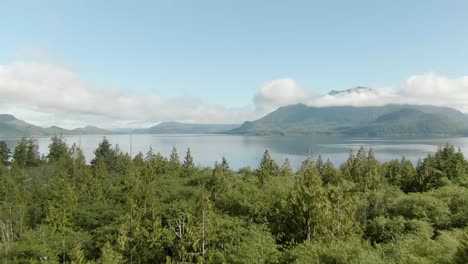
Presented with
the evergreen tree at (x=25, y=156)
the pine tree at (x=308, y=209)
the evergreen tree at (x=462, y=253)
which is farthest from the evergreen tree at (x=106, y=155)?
the evergreen tree at (x=462, y=253)

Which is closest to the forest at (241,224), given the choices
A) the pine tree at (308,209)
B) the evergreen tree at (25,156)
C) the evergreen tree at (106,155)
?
the pine tree at (308,209)

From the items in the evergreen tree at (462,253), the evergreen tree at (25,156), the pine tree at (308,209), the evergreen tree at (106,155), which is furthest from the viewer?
the evergreen tree at (106,155)

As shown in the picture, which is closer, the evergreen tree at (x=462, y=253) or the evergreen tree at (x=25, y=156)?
the evergreen tree at (x=462, y=253)

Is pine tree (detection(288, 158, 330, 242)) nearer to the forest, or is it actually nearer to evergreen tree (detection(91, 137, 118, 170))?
the forest

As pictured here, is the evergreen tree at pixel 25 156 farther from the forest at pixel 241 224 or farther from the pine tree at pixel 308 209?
the pine tree at pixel 308 209

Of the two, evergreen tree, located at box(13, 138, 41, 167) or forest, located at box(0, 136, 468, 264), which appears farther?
evergreen tree, located at box(13, 138, 41, 167)

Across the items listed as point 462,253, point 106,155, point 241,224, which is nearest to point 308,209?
point 241,224

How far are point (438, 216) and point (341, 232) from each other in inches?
432

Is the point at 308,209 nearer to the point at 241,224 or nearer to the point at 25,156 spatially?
the point at 241,224

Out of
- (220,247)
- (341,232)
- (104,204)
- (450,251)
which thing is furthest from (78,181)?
(450,251)

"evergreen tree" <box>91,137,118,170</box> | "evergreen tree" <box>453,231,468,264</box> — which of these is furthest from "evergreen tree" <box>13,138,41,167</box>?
"evergreen tree" <box>453,231,468,264</box>

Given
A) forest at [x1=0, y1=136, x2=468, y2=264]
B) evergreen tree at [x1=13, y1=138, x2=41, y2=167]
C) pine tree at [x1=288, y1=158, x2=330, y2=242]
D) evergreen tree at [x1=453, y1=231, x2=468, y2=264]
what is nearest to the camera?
evergreen tree at [x1=453, y1=231, x2=468, y2=264]

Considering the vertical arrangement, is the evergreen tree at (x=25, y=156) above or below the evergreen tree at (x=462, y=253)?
below

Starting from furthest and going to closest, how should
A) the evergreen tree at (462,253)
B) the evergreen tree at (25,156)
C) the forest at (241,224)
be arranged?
the evergreen tree at (25,156) → the forest at (241,224) → the evergreen tree at (462,253)
